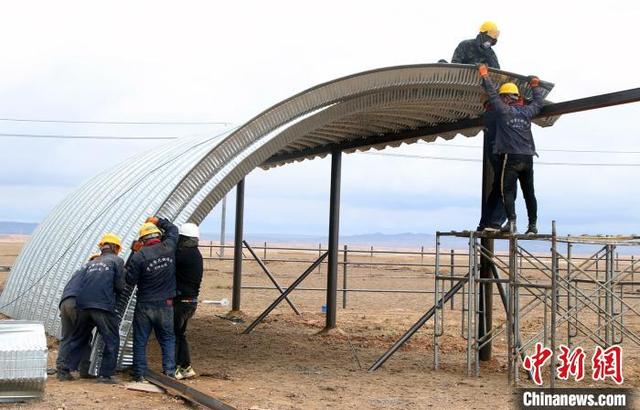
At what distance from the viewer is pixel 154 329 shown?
977 cm

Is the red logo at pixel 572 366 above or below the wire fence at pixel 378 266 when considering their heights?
below

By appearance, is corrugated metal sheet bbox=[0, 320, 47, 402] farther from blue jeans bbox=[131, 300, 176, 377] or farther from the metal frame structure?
the metal frame structure

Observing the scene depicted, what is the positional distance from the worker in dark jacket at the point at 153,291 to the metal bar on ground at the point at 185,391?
0.46 feet

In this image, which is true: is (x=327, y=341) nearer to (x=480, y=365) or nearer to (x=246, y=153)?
(x=480, y=365)

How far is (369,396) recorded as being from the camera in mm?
9758

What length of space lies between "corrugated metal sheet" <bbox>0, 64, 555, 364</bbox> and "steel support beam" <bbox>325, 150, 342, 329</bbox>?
1.80 ft

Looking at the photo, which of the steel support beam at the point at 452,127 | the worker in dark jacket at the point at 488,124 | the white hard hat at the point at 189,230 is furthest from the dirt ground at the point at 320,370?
the steel support beam at the point at 452,127

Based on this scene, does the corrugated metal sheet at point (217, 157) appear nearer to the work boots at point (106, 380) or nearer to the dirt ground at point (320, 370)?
the work boots at point (106, 380)

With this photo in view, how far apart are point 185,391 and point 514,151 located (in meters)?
5.00

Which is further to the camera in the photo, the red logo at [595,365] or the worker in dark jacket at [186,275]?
the red logo at [595,365]

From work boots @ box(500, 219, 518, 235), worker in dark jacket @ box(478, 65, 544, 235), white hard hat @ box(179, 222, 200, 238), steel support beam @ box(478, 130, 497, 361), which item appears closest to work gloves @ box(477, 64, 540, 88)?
worker in dark jacket @ box(478, 65, 544, 235)

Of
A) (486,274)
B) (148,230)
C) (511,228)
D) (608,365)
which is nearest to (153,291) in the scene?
(148,230)

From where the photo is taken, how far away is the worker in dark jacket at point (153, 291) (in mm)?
9648

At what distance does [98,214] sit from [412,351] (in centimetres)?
572
